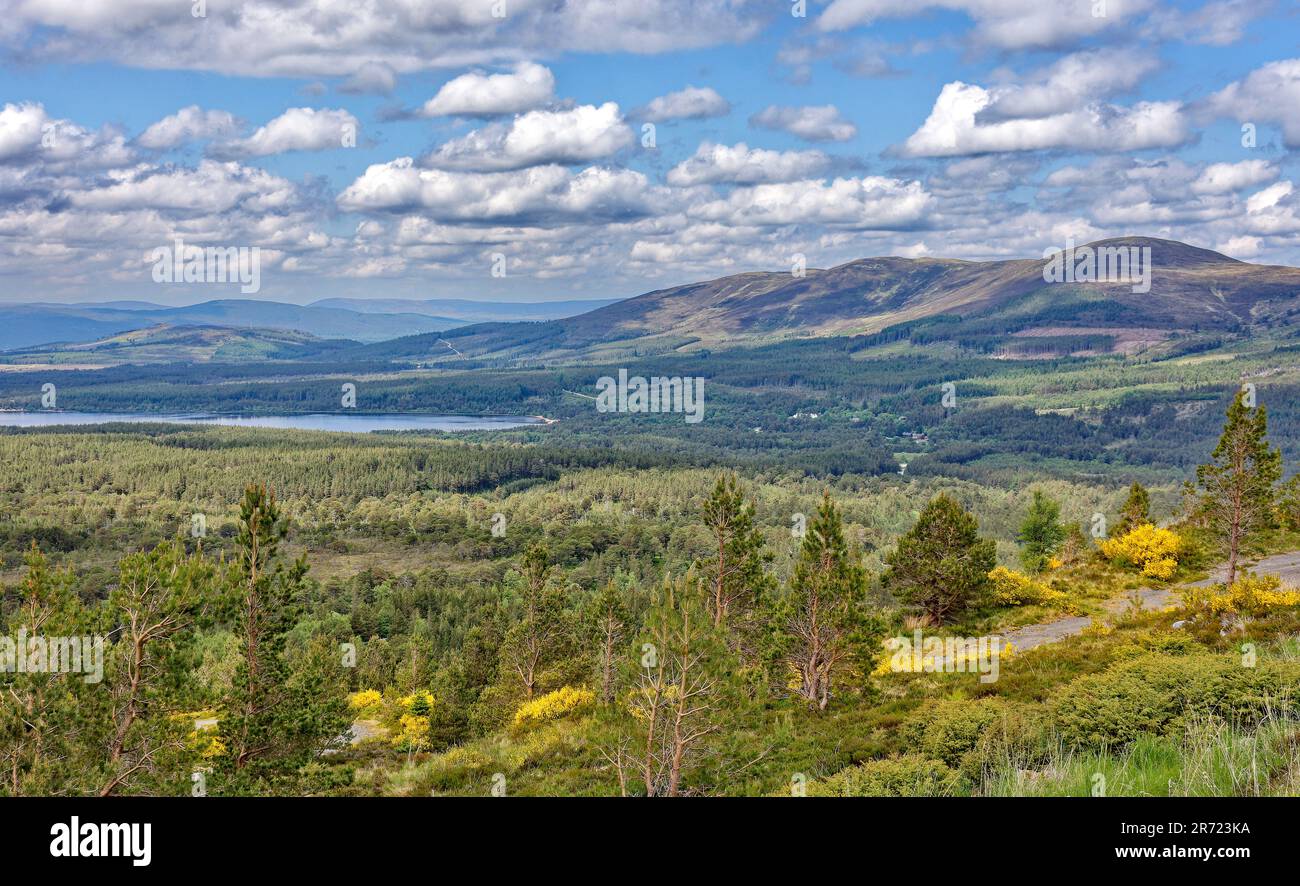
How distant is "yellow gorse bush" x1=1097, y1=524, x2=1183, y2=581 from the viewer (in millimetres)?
41869

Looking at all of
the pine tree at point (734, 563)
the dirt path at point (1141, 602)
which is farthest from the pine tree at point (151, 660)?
the dirt path at point (1141, 602)

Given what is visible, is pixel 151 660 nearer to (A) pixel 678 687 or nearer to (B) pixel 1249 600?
(A) pixel 678 687

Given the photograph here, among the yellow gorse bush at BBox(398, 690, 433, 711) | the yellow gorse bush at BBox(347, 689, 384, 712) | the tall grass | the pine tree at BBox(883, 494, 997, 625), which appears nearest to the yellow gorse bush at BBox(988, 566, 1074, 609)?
the pine tree at BBox(883, 494, 997, 625)

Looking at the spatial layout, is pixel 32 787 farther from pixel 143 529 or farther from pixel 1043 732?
pixel 143 529

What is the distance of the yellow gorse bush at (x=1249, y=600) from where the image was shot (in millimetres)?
29938

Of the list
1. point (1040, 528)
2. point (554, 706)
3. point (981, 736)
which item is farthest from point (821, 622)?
point (1040, 528)

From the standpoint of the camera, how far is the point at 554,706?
42.3 metres

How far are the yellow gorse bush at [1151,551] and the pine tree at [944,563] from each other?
8141 mm

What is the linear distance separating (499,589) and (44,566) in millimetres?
103640

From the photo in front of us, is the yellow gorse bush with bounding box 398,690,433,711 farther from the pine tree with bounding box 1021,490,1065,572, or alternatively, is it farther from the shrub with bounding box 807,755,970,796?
the pine tree with bounding box 1021,490,1065,572

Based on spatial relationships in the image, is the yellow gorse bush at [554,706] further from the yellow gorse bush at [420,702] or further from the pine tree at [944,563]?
the pine tree at [944,563]

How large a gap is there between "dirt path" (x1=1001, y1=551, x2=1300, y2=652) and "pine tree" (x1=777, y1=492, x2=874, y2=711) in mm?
7284
